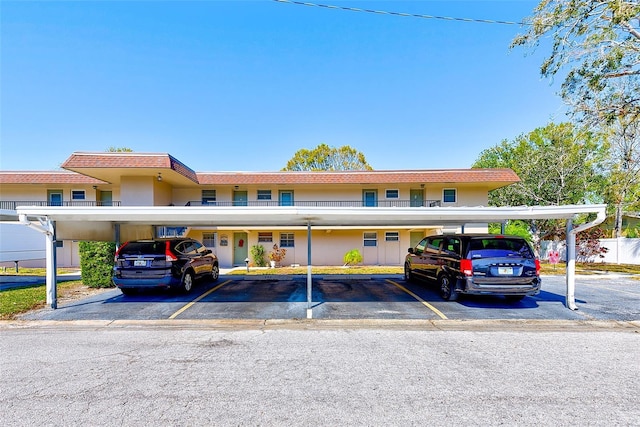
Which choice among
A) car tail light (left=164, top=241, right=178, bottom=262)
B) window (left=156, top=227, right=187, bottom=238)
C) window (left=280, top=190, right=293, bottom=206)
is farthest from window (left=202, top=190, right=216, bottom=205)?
car tail light (left=164, top=241, right=178, bottom=262)

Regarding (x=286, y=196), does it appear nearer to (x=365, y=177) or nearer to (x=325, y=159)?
(x=365, y=177)

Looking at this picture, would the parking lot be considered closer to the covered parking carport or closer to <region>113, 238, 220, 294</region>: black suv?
<region>113, 238, 220, 294</region>: black suv

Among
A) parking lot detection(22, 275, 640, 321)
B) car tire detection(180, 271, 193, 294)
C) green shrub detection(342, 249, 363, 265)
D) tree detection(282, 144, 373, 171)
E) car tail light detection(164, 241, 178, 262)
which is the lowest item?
green shrub detection(342, 249, 363, 265)

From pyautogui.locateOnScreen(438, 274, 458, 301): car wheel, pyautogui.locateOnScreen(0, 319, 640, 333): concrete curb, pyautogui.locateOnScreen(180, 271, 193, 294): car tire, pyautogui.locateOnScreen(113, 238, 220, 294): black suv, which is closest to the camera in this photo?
pyautogui.locateOnScreen(0, 319, 640, 333): concrete curb

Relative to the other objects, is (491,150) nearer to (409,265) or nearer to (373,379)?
(409,265)

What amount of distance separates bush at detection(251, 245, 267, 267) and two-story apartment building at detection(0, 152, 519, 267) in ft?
1.74

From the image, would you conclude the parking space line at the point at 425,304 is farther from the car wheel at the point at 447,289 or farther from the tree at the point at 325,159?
the tree at the point at 325,159

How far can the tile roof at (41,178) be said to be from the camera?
58.7ft

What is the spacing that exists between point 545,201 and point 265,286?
22573 mm

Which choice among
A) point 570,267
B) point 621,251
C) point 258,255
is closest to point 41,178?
point 258,255

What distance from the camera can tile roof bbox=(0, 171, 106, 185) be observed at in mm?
17906

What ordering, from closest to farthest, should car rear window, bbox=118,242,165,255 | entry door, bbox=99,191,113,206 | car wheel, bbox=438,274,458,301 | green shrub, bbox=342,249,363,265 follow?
car wheel, bbox=438,274,458,301 → car rear window, bbox=118,242,165,255 → green shrub, bbox=342,249,363,265 → entry door, bbox=99,191,113,206

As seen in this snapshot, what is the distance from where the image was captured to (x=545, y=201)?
76.9 feet

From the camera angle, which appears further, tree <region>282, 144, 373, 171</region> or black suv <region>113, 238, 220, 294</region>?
tree <region>282, 144, 373, 171</region>
